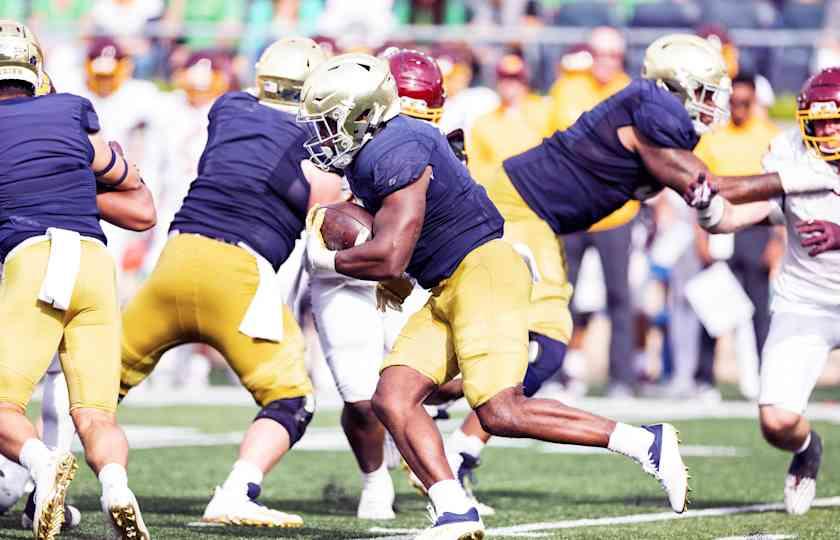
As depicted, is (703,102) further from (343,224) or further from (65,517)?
(65,517)

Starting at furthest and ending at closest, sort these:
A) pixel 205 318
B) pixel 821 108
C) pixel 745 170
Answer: pixel 745 170, pixel 821 108, pixel 205 318

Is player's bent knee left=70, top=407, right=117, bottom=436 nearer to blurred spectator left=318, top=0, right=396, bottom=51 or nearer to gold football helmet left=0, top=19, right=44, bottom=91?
gold football helmet left=0, top=19, right=44, bottom=91

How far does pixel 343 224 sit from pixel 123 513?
1.09 meters

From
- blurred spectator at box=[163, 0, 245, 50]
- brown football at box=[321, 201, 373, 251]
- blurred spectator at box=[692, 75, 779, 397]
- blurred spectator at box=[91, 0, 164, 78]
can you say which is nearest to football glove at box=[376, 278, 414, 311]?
brown football at box=[321, 201, 373, 251]

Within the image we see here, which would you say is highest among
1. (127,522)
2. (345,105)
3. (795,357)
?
(345,105)

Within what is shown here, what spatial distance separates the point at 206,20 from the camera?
1516 centimetres

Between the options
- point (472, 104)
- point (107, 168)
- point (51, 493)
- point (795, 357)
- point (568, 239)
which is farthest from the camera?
point (472, 104)

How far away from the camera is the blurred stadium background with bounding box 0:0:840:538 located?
714 centimetres

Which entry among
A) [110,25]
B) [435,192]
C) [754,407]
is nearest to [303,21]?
[110,25]

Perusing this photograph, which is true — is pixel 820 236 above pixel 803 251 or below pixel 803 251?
above

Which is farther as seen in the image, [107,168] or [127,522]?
[107,168]

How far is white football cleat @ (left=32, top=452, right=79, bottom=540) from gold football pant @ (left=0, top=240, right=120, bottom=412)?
1.06 feet

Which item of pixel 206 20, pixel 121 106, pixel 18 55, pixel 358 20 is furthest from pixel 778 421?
pixel 206 20

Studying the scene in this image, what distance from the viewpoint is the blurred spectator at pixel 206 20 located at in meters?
14.6
